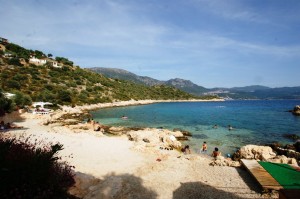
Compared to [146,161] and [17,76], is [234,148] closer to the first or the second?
[146,161]

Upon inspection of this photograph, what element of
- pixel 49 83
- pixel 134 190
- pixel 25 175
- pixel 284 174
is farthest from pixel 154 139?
pixel 49 83

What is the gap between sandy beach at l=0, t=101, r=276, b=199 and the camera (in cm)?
1229

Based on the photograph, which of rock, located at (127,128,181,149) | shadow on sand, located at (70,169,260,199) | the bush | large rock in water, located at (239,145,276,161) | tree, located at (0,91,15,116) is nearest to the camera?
the bush

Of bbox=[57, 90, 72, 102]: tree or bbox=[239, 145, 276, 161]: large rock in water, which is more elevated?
bbox=[57, 90, 72, 102]: tree

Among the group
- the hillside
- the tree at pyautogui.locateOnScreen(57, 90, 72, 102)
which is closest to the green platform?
the hillside

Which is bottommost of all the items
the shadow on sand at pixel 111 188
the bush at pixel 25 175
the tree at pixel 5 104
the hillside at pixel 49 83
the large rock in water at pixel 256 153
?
the large rock in water at pixel 256 153

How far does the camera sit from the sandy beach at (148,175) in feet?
40.3

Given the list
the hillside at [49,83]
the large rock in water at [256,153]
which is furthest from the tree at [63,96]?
the large rock in water at [256,153]

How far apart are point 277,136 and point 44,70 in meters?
90.9

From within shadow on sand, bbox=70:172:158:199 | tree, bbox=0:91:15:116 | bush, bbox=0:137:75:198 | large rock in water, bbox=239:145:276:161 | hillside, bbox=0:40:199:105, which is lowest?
large rock in water, bbox=239:145:276:161

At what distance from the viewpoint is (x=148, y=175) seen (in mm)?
15031

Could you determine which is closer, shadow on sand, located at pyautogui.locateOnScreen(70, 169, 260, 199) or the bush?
the bush

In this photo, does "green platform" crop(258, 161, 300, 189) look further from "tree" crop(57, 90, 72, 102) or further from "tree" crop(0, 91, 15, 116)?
"tree" crop(57, 90, 72, 102)

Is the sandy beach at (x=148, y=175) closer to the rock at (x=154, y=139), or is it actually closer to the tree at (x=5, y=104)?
the rock at (x=154, y=139)
